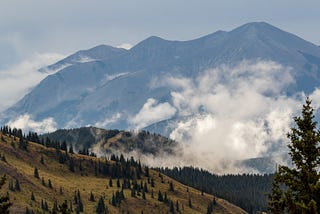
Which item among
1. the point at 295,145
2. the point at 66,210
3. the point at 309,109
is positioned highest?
the point at 309,109

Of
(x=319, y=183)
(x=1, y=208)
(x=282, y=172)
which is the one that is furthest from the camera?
(x=1, y=208)

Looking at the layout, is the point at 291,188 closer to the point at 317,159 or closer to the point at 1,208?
the point at 317,159

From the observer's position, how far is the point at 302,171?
3083 centimetres

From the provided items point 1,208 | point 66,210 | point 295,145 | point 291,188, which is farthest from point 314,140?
point 1,208

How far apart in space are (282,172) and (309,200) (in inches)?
92.3

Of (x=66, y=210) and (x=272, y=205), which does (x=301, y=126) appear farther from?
(x=66, y=210)

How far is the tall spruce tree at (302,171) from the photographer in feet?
101

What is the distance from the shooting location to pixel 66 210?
119 feet

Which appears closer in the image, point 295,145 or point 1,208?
point 295,145

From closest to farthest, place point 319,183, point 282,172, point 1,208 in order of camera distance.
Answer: point 319,183 < point 282,172 < point 1,208

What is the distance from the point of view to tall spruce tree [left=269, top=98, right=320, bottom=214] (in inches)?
1206

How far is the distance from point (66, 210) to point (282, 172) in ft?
50.6

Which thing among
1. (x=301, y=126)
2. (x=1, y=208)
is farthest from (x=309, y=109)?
(x=1, y=208)

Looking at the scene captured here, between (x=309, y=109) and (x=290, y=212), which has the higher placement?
(x=309, y=109)
